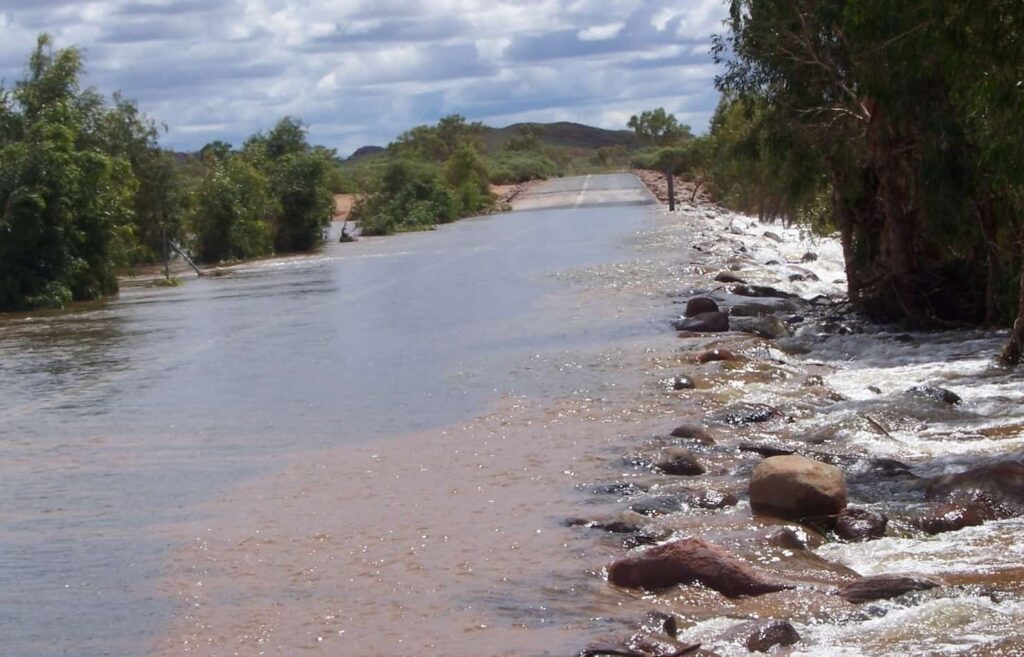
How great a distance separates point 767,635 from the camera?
26.9 ft

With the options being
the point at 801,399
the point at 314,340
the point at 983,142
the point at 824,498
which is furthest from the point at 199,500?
the point at 314,340

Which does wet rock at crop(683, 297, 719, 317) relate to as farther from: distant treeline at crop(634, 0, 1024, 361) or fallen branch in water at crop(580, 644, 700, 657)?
fallen branch in water at crop(580, 644, 700, 657)

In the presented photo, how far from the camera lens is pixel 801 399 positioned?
16.8 m

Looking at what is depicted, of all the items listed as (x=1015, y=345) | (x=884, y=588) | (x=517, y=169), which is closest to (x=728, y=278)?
(x=1015, y=345)

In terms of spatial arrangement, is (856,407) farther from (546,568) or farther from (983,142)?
(546,568)

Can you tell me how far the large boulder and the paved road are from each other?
233ft

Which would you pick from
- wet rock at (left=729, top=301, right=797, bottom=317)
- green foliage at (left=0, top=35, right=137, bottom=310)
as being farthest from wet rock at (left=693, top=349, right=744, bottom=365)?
green foliage at (left=0, top=35, right=137, bottom=310)

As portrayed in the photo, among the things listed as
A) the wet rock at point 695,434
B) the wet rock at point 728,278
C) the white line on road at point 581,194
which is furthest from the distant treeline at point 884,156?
the white line on road at point 581,194

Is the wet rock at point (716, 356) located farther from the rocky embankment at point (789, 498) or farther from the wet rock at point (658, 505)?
the wet rock at point (658, 505)

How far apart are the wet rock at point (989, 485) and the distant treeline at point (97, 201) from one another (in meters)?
31.3

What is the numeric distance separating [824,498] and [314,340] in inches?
686

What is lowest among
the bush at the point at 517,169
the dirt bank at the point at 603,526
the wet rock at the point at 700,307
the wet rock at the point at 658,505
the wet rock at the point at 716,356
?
the dirt bank at the point at 603,526

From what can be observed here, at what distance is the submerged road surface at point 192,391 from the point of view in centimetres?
1117

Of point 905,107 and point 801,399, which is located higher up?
point 905,107
